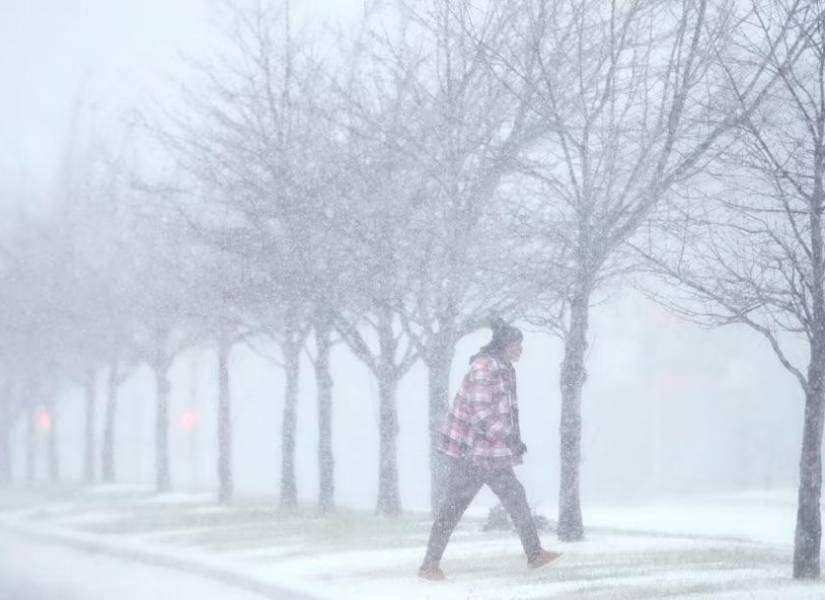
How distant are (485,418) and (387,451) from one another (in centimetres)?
849

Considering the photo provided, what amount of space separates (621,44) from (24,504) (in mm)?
18926

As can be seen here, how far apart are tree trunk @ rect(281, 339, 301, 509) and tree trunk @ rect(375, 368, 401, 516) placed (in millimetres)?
2338

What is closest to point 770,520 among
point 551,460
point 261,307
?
point 261,307

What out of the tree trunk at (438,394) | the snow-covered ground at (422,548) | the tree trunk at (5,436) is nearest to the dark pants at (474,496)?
the snow-covered ground at (422,548)

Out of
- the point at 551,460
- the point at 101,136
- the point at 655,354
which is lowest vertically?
the point at 551,460

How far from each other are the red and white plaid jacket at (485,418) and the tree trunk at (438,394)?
20.5ft

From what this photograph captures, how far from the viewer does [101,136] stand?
32.9 meters

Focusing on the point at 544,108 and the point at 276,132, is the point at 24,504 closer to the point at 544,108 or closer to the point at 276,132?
the point at 276,132

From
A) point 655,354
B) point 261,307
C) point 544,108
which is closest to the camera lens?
point 544,108

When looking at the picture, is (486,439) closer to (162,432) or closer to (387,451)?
(387,451)

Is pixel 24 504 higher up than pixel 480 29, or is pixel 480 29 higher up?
pixel 480 29

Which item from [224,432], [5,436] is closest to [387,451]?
[224,432]

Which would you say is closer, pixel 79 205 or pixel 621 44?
pixel 621 44

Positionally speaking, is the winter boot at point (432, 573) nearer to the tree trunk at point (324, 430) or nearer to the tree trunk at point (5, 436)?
the tree trunk at point (324, 430)
